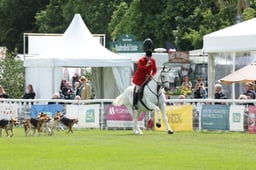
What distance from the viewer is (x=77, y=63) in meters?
37.7

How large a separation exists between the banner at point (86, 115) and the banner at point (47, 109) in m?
0.58

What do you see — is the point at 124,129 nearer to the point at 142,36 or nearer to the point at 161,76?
the point at 161,76

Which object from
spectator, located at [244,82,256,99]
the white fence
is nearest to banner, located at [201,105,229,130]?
the white fence

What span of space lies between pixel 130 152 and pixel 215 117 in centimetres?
959

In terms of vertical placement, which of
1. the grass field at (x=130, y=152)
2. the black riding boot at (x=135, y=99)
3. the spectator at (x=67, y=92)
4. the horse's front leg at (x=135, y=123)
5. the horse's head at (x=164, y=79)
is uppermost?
the horse's head at (x=164, y=79)

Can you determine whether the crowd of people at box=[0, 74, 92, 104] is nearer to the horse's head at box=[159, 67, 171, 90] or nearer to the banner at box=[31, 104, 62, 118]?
the banner at box=[31, 104, 62, 118]

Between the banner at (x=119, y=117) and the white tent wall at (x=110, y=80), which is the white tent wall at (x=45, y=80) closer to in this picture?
the white tent wall at (x=110, y=80)

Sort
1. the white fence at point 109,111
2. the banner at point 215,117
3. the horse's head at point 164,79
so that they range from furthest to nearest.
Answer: the banner at point 215,117
the white fence at point 109,111
the horse's head at point 164,79

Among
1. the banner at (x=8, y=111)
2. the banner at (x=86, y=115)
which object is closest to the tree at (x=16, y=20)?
the banner at (x=8, y=111)

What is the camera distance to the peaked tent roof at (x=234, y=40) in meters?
32.7

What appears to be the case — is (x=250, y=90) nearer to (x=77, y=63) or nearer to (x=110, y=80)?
(x=77, y=63)

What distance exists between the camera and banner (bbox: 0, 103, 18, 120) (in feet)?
115

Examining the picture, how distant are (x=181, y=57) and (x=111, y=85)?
1104 centimetres

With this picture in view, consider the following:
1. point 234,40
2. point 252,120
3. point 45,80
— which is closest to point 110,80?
point 45,80
